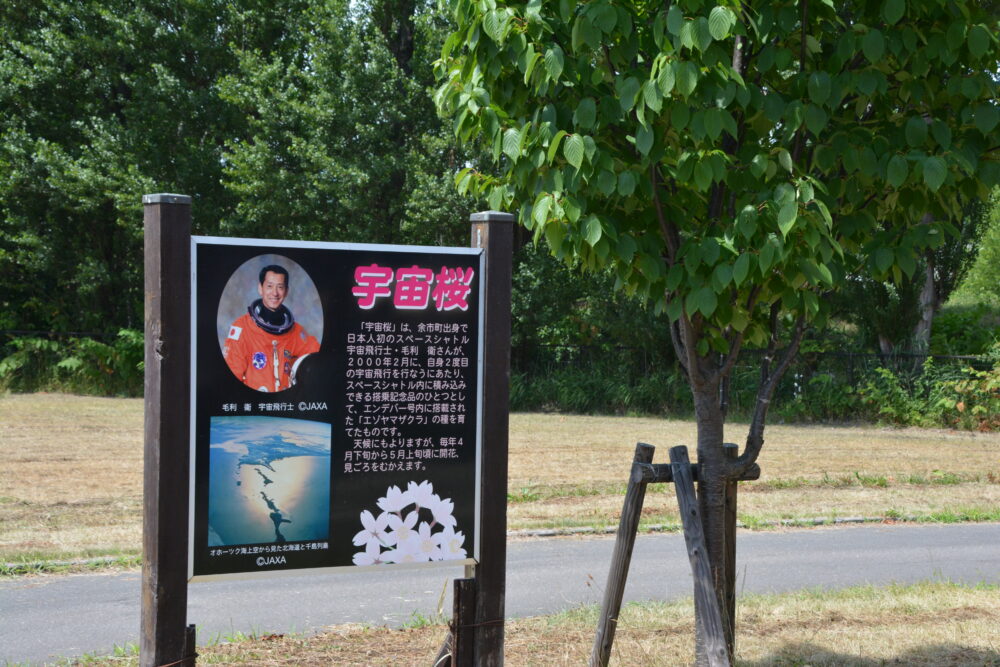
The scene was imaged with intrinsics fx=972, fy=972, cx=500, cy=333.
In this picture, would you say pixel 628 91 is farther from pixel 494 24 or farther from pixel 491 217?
pixel 491 217

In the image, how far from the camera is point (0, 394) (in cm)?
2328

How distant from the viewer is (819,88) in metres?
4.12

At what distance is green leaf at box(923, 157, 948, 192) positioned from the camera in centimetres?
391

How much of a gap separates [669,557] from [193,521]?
562cm

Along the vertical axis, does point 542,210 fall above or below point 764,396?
above

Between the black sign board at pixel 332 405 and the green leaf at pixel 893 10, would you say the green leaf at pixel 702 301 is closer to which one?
the black sign board at pixel 332 405

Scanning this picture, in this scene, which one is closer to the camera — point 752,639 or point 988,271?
point 752,639

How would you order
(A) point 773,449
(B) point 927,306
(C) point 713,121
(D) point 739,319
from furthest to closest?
(B) point 927,306 → (A) point 773,449 → (D) point 739,319 → (C) point 713,121

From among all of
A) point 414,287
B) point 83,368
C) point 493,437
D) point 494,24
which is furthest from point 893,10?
point 83,368

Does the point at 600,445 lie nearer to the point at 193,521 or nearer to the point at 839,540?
the point at 839,540

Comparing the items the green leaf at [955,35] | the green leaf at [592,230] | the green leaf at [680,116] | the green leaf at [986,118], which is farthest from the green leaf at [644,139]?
the green leaf at [986,118]

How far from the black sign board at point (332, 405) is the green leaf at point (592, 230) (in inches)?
25.4

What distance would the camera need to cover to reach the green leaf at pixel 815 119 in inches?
161

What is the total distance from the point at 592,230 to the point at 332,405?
4.45 feet
